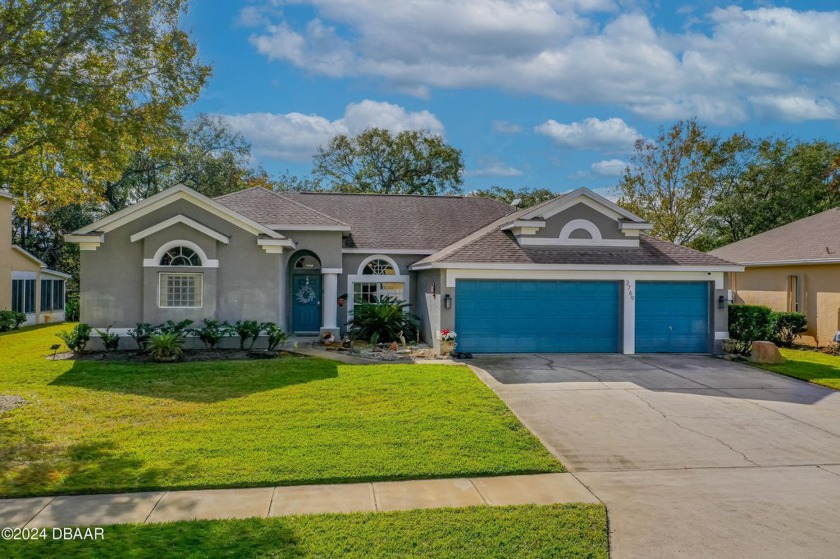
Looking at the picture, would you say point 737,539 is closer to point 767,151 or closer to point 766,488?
point 766,488

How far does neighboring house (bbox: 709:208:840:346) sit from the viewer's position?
18219 mm

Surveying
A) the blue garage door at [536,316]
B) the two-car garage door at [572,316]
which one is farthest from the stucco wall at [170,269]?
the two-car garage door at [572,316]

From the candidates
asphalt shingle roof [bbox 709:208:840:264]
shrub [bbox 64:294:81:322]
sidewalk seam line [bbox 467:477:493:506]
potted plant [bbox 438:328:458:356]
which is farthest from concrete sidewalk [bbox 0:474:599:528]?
shrub [bbox 64:294:81:322]

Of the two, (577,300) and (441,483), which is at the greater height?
(577,300)

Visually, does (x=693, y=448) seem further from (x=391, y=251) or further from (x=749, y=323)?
(x=391, y=251)

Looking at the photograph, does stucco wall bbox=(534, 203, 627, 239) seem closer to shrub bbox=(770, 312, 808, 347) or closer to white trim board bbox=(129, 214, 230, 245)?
shrub bbox=(770, 312, 808, 347)

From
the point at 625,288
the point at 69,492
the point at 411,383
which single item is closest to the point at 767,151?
the point at 625,288

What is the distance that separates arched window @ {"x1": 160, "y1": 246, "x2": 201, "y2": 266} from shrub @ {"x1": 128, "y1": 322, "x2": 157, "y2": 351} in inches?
70.5

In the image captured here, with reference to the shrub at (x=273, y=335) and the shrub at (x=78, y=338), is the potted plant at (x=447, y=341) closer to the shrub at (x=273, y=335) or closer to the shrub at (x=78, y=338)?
the shrub at (x=273, y=335)

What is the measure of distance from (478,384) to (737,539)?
21.8 feet

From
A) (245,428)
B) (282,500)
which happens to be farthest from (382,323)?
(282,500)

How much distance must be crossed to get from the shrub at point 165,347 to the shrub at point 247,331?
1710 mm

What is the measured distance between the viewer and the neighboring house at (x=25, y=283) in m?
24.1

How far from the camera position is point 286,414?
9.66 meters
